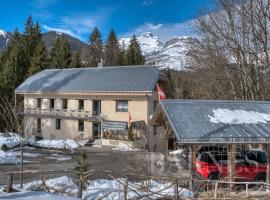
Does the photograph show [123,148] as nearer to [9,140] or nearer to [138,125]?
[138,125]

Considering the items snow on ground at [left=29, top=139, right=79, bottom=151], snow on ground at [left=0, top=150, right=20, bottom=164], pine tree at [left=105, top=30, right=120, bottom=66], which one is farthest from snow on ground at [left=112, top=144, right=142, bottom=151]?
pine tree at [left=105, top=30, right=120, bottom=66]

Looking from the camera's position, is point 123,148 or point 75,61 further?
point 75,61

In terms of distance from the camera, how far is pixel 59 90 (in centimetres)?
5003

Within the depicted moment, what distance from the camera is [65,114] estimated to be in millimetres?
49594

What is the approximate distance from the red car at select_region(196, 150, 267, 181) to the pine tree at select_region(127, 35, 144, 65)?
5139 cm

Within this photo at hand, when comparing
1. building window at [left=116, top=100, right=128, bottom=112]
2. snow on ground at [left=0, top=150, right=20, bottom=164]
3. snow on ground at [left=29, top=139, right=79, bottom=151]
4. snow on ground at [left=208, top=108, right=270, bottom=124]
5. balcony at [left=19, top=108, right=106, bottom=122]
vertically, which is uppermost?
building window at [left=116, top=100, right=128, bottom=112]

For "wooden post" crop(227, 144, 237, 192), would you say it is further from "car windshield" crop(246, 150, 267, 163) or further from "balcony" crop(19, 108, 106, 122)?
"balcony" crop(19, 108, 106, 122)

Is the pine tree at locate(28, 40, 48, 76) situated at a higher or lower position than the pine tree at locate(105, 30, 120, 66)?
lower

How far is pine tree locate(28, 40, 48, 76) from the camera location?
64188 millimetres

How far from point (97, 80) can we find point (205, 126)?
31855 millimetres

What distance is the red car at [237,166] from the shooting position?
64.4ft

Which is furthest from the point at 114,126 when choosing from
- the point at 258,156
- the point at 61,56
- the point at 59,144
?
the point at 61,56

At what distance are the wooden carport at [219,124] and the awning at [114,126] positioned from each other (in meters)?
24.4

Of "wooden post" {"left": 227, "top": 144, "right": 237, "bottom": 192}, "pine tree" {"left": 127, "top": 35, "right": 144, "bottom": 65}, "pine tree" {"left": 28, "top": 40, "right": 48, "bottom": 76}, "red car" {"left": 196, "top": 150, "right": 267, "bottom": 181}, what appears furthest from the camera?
"pine tree" {"left": 127, "top": 35, "right": 144, "bottom": 65}
